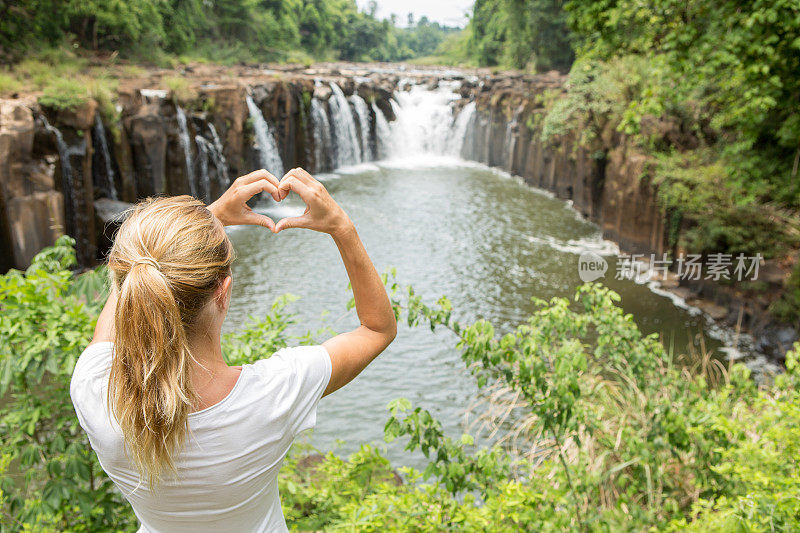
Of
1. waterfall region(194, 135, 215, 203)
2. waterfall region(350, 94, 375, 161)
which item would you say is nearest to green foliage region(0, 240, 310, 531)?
waterfall region(194, 135, 215, 203)

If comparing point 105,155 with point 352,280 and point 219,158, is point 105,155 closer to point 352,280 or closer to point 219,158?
point 219,158

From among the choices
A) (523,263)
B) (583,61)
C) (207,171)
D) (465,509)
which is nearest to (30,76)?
(207,171)

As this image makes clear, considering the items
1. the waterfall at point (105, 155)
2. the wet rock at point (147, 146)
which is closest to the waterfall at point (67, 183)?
the waterfall at point (105, 155)

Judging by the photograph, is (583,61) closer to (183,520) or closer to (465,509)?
(465,509)

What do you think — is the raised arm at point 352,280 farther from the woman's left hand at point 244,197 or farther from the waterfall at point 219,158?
the waterfall at point 219,158

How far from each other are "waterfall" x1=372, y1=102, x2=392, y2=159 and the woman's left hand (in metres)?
20.0

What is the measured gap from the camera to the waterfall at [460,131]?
21.2 metres

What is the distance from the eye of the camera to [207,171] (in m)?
13.3

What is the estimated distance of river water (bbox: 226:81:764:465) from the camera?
266 inches

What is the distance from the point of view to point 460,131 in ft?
70.7

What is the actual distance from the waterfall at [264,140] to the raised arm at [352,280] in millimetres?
14714

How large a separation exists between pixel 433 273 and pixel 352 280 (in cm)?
905

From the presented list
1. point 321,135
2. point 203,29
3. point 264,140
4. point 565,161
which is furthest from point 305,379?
point 203,29

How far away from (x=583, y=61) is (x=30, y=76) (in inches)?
481
